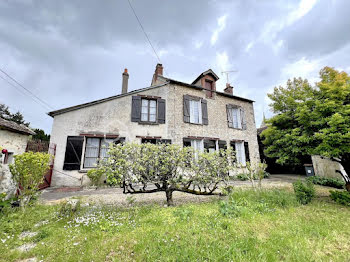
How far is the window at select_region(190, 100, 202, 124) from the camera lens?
34.2 feet

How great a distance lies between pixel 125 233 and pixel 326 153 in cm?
529

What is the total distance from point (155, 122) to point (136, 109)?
147 cm

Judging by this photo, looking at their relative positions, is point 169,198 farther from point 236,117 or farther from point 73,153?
point 236,117

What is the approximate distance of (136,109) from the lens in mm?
9086

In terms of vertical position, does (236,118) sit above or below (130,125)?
above

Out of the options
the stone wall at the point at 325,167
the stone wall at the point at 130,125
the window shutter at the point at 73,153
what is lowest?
the stone wall at the point at 325,167

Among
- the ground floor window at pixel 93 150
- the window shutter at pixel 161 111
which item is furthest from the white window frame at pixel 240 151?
the ground floor window at pixel 93 150

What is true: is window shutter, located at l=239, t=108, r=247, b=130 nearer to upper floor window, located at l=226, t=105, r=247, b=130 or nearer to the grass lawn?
upper floor window, located at l=226, t=105, r=247, b=130

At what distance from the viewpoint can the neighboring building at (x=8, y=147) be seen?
3.96 m

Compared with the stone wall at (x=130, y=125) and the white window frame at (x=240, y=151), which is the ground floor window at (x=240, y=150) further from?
the stone wall at (x=130, y=125)

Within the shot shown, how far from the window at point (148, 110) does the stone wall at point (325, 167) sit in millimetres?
11286

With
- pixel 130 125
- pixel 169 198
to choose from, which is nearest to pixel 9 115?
pixel 130 125

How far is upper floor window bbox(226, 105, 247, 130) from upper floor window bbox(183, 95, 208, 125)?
2.25 m

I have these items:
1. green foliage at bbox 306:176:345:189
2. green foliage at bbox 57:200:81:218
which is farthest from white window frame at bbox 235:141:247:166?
green foliage at bbox 57:200:81:218
